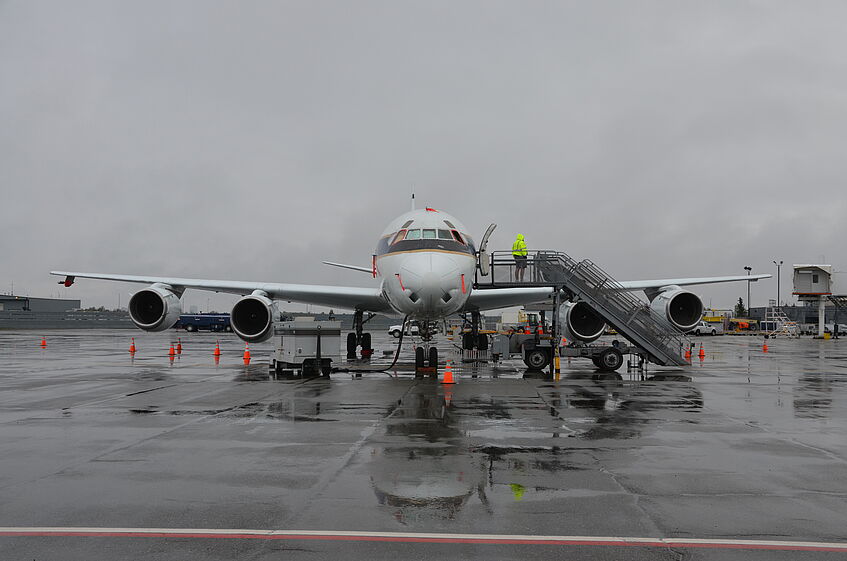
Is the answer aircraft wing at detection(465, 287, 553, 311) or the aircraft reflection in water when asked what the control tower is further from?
the aircraft reflection in water

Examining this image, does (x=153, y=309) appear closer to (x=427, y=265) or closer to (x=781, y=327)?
(x=427, y=265)

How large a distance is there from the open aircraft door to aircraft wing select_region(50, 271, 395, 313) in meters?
3.40

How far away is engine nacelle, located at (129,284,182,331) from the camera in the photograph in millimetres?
22047

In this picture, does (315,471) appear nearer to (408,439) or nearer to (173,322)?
(408,439)

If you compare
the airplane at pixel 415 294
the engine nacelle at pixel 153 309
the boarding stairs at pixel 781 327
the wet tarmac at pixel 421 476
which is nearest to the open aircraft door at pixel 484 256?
the airplane at pixel 415 294

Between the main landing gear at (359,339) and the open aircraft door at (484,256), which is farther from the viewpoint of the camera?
the main landing gear at (359,339)

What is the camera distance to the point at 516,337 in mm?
24188

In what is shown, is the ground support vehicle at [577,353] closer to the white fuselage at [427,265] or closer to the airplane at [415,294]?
the airplane at [415,294]

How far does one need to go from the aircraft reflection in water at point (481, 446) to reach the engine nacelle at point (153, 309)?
1088 centimetres

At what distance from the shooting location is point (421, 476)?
6.87 meters

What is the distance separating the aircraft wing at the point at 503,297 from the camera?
21266 millimetres

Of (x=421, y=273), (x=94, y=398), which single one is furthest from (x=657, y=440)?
(x=94, y=398)

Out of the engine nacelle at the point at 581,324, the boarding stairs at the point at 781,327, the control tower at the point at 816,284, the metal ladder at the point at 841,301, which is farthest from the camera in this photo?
the boarding stairs at the point at 781,327

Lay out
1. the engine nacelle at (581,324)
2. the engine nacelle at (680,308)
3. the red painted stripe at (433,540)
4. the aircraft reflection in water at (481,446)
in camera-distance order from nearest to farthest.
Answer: the red painted stripe at (433,540), the aircraft reflection in water at (481,446), the engine nacelle at (680,308), the engine nacelle at (581,324)
